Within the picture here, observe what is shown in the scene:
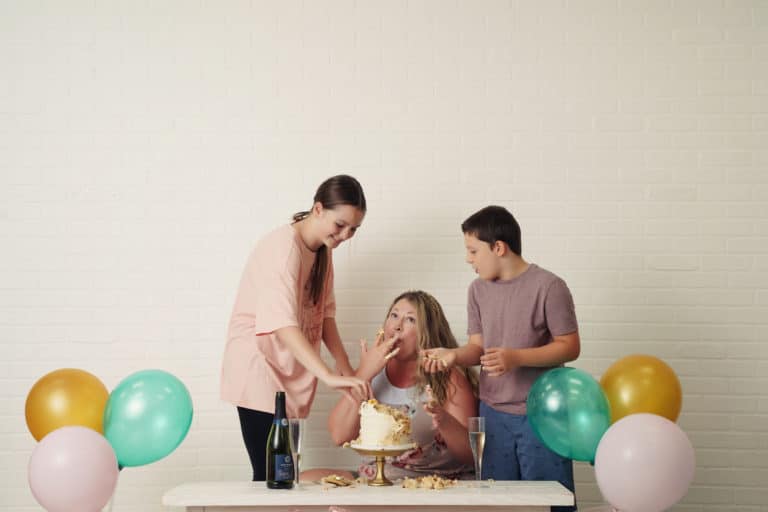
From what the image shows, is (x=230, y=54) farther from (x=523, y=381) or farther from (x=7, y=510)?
(x=7, y=510)

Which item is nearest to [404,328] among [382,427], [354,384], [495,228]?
[495,228]

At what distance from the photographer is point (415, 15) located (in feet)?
13.1

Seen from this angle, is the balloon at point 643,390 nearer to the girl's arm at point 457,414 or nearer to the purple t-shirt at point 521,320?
the purple t-shirt at point 521,320

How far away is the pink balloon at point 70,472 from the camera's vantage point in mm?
2500

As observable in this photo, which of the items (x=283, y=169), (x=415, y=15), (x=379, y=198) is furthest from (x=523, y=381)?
(x=415, y=15)

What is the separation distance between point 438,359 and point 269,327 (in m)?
0.64

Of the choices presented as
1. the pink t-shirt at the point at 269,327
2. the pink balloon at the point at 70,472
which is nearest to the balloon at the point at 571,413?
the pink t-shirt at the point at 269,327

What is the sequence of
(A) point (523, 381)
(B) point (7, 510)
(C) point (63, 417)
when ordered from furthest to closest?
(B) point (7, 510)
(A) point (523, 381)
(C) point (63, 417)

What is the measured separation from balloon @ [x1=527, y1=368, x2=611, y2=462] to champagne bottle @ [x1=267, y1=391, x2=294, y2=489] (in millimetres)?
864

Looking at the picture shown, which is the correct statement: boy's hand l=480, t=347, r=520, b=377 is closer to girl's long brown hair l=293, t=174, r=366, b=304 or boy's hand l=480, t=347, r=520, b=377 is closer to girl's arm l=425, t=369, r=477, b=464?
girl's arm l=425, t=369, r=477, b=464

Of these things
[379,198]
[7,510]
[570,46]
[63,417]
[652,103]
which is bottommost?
[7,510]

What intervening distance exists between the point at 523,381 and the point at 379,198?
1.25 meters

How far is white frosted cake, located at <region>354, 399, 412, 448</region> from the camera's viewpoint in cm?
262

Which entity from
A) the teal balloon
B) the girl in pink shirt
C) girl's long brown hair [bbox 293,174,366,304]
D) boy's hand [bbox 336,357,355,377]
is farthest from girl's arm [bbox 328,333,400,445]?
the teal balloon
